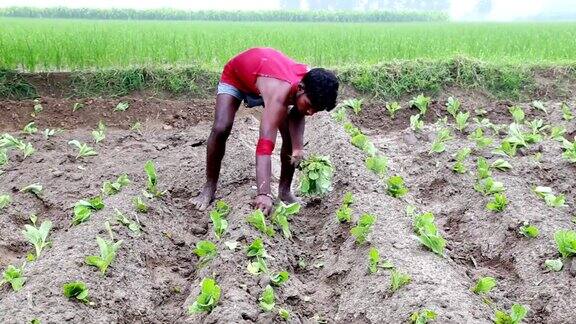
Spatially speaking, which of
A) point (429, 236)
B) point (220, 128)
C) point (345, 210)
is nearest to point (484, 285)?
point (429, 236)

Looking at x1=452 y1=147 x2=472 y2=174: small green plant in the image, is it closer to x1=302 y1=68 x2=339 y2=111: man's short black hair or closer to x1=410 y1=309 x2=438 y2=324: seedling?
x1=302 y1=68 x2=339 y2=111: man's short black hair

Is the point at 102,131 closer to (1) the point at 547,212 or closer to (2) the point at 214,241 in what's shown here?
(2) the point at 214,241

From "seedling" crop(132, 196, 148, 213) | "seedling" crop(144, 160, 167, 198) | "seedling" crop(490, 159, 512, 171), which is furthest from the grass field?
"seedling" crop(132, 196, 148, 213)

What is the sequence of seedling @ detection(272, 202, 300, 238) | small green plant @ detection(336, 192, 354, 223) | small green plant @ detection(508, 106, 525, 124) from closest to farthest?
1. seedling @ detection(272, 202, 300, 238)
2. small green plant @ detection(336, 192, 354, 223)
3. small green plant @ detection(508, 106, 525, 124)

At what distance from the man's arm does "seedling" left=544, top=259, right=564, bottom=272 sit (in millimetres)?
1653

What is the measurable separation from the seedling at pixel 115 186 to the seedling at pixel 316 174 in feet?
4.35

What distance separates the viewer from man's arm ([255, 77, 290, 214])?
4.27 m

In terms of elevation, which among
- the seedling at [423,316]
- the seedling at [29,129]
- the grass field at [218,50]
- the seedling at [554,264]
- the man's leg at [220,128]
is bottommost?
the seedling at [29,129]

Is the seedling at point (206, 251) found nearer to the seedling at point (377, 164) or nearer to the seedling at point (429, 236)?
the seedling at point (429, 236)

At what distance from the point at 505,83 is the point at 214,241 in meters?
5.70

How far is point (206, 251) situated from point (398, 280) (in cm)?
112

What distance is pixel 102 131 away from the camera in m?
7.30

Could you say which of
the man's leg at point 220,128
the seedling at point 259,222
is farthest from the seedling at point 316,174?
the seedling at point 259,222

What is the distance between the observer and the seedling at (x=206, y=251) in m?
4.09
